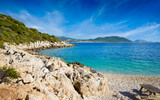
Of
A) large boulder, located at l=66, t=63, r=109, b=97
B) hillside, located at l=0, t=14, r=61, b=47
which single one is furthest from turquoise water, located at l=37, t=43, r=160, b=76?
hillside, located at l=0, t=14, r=61, b=47

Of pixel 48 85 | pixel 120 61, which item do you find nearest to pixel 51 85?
pixel 48 85

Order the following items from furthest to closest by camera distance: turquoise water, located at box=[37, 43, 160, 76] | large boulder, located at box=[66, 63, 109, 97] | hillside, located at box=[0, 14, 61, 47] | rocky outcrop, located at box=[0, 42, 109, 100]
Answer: hillside, located at box=[0, 14, 61, 47] < turquoise water, located at box=[37, 43, 160, 76] < large boulder, located at box=[66, 63, 109, 97] < rocky outcrop, located at box=[0, 42, 109, 100]

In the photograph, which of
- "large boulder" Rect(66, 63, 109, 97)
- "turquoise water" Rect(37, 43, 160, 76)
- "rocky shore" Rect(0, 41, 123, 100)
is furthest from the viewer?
"turquoise water" Rect(37, 43, 160, 76)

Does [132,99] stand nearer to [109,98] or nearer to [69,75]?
[109,98]

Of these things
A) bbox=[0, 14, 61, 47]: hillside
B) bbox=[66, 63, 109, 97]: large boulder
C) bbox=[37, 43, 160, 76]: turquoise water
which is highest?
bbox=[0, 14, 61, 47]: hillside

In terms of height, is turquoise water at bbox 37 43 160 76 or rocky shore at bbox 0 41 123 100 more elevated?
rocky shore at bbox 0 41 123 100

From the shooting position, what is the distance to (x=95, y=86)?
719 cm

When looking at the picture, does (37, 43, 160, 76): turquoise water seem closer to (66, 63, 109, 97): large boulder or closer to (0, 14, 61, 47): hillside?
(66, 63, 109, 97): large boulder

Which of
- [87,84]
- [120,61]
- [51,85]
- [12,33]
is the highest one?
[12,33]

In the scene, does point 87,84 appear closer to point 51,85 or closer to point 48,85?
point 51,85

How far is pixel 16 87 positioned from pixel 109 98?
21.2 ft

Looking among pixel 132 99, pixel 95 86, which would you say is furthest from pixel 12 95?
pixel 132 99

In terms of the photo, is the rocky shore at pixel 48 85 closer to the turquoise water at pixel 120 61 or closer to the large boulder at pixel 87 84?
the large boulder at pixel 87 84

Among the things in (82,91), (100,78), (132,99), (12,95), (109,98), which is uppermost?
(12,95)
